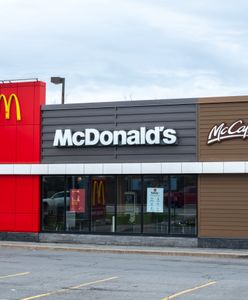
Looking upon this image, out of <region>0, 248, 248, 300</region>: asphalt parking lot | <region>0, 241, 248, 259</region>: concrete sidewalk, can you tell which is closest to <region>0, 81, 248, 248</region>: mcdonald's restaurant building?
<region>0, 241, 248, 259</region>: concrete sidewalk

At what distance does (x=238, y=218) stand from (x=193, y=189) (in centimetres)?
192

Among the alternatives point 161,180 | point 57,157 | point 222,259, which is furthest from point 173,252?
point 57,157

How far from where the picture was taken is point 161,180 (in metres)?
23.0

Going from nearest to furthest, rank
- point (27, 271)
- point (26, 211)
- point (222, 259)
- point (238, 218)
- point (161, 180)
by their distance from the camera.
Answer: point (27, 271), point (222, 259), point (238, 218), point (161, 180), point (26, 211)

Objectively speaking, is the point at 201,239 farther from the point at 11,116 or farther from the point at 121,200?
the point at 11,116

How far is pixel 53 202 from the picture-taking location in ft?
80.4

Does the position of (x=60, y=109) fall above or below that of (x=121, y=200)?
above

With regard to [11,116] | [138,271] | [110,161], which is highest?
[11,116]

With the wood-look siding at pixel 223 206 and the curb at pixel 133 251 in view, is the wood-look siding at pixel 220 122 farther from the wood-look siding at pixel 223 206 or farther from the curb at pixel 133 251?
the curb at pixel 133 251

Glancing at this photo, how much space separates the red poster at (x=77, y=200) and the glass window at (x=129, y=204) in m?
1.48

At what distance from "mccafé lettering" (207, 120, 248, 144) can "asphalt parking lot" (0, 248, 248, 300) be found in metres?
4.48

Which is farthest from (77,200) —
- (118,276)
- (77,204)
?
(118,276)

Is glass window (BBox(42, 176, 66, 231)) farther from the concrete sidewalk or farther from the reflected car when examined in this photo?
the concrete sidewalk

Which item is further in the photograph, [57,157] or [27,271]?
[57,157]
